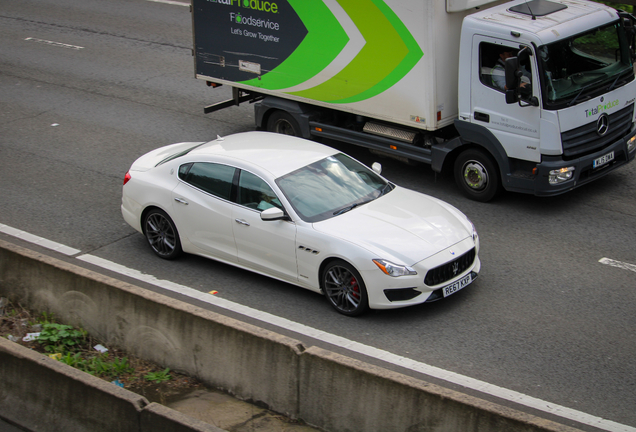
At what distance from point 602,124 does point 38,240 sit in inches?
301

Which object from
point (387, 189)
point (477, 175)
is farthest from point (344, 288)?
point (477, 175)

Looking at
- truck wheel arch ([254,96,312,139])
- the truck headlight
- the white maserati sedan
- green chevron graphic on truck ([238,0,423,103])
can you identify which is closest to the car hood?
the white maserati sedan

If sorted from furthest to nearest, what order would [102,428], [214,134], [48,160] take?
[214,134] → [48,160] → [102,428]

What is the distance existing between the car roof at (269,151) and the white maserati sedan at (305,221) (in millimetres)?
14

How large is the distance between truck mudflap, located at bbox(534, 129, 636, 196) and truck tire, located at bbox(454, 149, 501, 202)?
0.66 meters

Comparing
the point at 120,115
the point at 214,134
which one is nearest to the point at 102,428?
Answer: the point at 214,134

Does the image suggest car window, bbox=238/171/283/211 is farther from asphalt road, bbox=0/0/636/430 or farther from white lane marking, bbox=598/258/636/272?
white lane marking, bbox=598/258/636/272

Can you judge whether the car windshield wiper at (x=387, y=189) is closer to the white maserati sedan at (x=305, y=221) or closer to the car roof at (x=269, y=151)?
the white maserati sedan at (x=305, y=221)

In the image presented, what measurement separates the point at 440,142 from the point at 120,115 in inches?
257

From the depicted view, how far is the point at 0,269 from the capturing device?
7602mm

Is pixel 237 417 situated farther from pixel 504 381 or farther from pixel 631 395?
pixel 631 395

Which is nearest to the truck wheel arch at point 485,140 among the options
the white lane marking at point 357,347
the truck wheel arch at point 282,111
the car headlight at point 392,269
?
the truck wheel arch at point 282,111

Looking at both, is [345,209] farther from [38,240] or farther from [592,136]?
[38,240]

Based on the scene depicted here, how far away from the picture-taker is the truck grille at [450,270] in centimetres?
724
